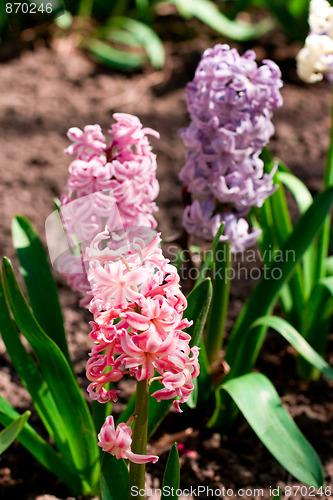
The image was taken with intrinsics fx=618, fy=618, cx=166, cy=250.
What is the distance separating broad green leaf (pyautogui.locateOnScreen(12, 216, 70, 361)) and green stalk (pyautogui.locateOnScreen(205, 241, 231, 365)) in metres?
0.46

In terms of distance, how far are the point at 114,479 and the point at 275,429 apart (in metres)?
0.50

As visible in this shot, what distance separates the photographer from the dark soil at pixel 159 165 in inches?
72.1

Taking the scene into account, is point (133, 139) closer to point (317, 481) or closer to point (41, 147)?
point (317, 481)

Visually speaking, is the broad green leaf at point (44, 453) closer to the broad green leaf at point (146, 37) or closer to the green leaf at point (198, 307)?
the green leaf at point (198, 307)

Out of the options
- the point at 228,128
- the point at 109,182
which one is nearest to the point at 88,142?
the point at 109,182

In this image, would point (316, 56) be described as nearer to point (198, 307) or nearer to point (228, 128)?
point (228, 128)

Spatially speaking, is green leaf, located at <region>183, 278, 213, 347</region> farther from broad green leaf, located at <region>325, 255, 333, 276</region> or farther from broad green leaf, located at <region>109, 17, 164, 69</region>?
broad green leaf, located at <region>109, 17, 164, 69</region>

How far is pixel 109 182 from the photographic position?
1.42 m

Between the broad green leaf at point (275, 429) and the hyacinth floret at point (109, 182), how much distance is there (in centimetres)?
52

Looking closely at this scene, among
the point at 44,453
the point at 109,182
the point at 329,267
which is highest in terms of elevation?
the point at 109,182

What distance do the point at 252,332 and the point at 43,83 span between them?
244 centimetres

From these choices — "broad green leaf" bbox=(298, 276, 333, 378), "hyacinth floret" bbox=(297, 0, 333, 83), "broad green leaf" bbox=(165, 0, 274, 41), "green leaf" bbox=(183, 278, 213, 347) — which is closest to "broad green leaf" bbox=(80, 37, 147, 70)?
"broad green leaf" bbox=(165, 0, 274, 41)

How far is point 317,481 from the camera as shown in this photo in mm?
1493

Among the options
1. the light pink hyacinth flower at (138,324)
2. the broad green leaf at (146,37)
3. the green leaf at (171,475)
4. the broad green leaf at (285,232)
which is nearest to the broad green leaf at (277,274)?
the broad green leaf at (285,232)
